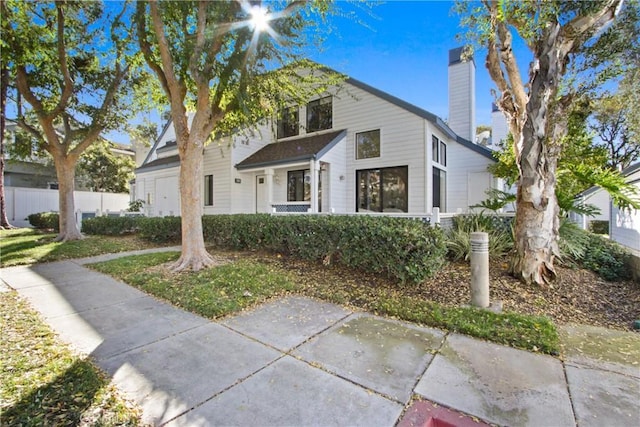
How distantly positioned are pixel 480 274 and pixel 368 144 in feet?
26.8

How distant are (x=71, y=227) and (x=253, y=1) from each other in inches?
403

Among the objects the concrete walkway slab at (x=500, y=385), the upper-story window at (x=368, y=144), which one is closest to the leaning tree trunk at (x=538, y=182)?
the concrete walkway slab at (x=500, y=385)

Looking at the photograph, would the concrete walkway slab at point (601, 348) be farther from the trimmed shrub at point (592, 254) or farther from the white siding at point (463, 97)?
the white siding at point (463, 97)

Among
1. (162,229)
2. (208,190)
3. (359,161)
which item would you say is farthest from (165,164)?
(359,161)

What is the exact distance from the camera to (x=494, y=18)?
5.79 m

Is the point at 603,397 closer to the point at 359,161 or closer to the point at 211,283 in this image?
the point at 211,283

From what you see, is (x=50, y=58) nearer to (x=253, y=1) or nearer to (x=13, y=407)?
(x=253, y=1)

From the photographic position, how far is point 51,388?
2.40 meters

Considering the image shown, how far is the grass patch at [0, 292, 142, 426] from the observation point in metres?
2.08

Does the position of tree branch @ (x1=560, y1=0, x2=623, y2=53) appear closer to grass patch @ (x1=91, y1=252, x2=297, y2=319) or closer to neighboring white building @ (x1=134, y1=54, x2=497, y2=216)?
neighboring white building @ (x1=134, y1=54, x2=497, y2=216)

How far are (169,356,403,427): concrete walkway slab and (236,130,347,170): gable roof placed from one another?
848 cm

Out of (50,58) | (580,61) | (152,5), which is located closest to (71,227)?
(50,58)

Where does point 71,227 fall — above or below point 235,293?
above

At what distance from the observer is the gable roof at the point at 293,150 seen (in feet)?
35.6
